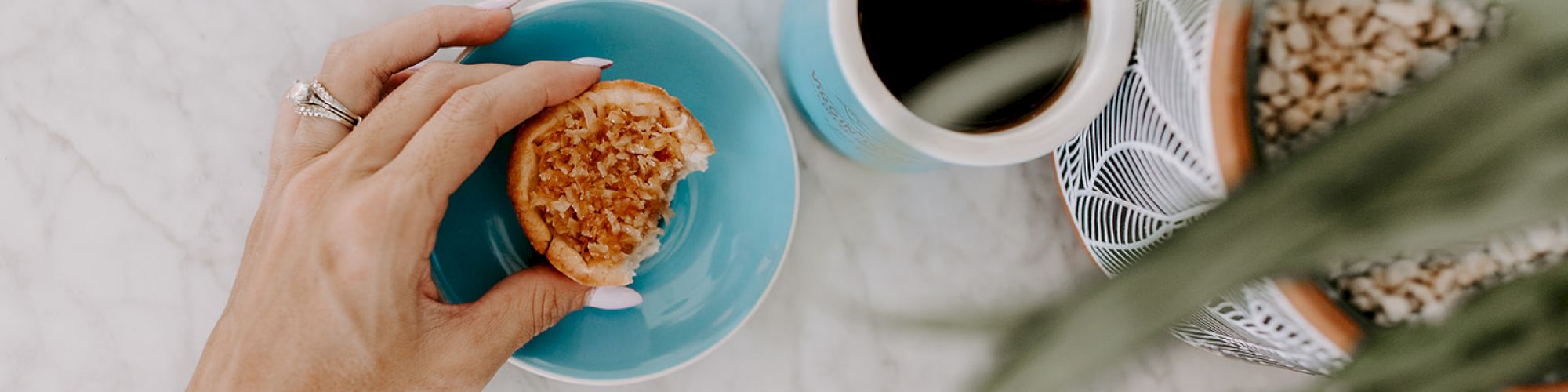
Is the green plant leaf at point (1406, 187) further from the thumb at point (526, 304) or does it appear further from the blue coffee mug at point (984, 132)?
the thumb at point (526, 304)

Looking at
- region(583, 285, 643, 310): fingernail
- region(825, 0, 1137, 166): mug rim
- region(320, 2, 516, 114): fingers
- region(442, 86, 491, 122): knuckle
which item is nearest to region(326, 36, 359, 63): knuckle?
region(320, 2, 516, 114): fingers

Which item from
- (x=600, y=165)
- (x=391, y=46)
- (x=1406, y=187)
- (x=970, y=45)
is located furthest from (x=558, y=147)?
(x=1406, y=187)

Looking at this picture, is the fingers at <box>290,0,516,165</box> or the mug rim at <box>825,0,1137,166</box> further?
the fingers at <box>290,0,516,165</box>

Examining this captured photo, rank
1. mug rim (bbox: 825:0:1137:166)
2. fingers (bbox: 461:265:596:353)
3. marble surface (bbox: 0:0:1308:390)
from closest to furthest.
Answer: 1. mug rim (bbox: 825:0:1137:166)
2. fingers (bbox: 461:265:596:353)
3. marble surface (bbox: 0:0:1308:390)

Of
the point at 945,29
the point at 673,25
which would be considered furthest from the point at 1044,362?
the point at 673,25

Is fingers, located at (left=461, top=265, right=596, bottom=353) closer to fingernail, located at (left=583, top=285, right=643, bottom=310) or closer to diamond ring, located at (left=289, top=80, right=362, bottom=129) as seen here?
fingernail, located at (left=583, top=285, right=643, bottom=310)

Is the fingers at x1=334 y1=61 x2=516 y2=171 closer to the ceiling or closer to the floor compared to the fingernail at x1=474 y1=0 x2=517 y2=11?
closer to the floor

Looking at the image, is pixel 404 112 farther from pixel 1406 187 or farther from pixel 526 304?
pixel 1406 187
